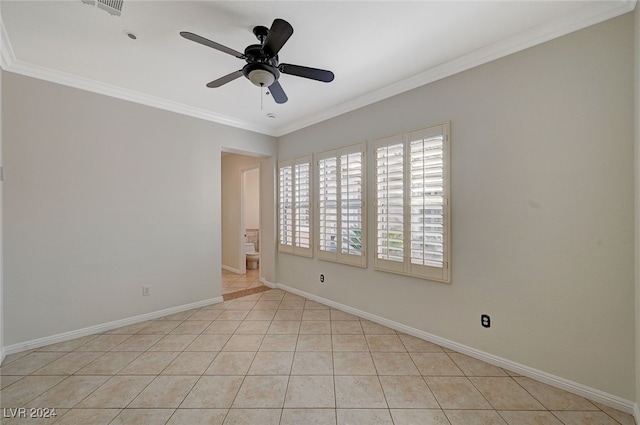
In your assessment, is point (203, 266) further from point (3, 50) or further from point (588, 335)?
point (588, 335)

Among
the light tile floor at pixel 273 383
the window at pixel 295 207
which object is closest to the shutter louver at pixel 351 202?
the window at pixel 295 207

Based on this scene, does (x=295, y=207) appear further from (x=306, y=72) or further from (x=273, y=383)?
(x=273, y=383)

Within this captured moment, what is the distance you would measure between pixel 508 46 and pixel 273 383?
3482 mm

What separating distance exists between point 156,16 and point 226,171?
13.6ft

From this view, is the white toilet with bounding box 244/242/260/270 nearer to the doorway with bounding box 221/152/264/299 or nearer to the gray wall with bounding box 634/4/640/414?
the doorway with bounding box 221/152/264/299

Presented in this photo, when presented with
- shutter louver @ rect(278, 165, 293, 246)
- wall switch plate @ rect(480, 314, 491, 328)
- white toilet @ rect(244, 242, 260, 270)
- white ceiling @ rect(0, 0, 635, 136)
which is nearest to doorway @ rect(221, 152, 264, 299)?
white toilet @ rect(244, 242, 260, 270)

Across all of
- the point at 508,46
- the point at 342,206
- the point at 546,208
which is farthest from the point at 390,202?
the point at 508,46

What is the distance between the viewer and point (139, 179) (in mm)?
3242

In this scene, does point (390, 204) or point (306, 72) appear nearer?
point (306, 72)

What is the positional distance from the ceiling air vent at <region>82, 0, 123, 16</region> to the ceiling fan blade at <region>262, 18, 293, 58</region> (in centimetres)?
105

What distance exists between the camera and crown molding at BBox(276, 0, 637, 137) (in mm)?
1811

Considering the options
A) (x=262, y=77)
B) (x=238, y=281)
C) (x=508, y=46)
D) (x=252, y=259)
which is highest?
(x=508, y=46)

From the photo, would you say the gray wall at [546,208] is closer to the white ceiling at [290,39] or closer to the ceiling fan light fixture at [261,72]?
the white ceiling at [290,39]

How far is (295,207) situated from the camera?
4.28 metres
